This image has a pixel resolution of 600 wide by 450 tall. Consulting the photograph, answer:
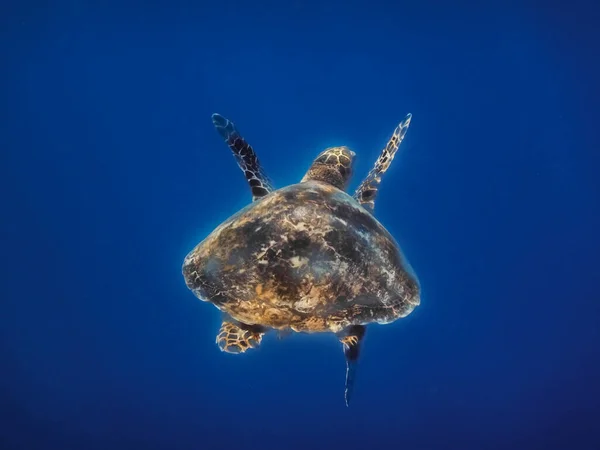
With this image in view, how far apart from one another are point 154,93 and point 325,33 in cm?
407

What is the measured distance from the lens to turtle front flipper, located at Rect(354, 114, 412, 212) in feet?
19.7

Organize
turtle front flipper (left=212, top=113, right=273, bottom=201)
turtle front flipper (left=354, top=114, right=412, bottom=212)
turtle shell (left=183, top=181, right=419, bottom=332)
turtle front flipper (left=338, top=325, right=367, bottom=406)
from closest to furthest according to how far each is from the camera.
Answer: turtle shell (left=183, top=181, right=419, bottom=332) < turtle front flipper (left=338, top=325, right=367, bottom=406) < turtle front flipper (left=212, top=113, right=273, bottom=201) < turtle front flipper (left=354, top=114, right=412, bottom=212)

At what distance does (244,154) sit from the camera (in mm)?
5574

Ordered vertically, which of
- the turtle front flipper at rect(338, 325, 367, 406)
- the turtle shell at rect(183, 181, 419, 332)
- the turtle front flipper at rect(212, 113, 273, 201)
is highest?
the turtle front flipper at rect(212, 113, 273, 201)

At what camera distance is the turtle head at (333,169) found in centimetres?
603

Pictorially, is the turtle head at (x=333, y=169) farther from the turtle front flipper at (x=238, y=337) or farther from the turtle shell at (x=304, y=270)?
the turtle front flipper at (x=238, y=337)

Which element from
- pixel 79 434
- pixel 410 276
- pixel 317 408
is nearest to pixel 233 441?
pixel 317 408

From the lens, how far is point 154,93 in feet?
29.2

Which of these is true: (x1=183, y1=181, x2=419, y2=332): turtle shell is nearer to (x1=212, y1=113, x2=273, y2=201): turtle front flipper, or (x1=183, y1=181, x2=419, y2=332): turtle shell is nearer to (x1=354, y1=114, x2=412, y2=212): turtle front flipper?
(x1=212, y1=113, x2=273, y2=201): turtle front flipper

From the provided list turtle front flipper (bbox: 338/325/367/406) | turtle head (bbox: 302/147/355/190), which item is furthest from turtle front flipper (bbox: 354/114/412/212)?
turtle front flipper (bbox: 338/325/367/406)

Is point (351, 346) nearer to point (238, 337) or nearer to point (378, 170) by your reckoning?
point (238, 337)

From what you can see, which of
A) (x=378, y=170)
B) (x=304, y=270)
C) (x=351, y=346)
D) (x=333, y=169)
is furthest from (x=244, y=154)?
(x=351, y=346)

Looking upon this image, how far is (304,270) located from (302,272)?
0.08ft

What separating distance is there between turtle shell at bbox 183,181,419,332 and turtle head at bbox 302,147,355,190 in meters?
1.92
